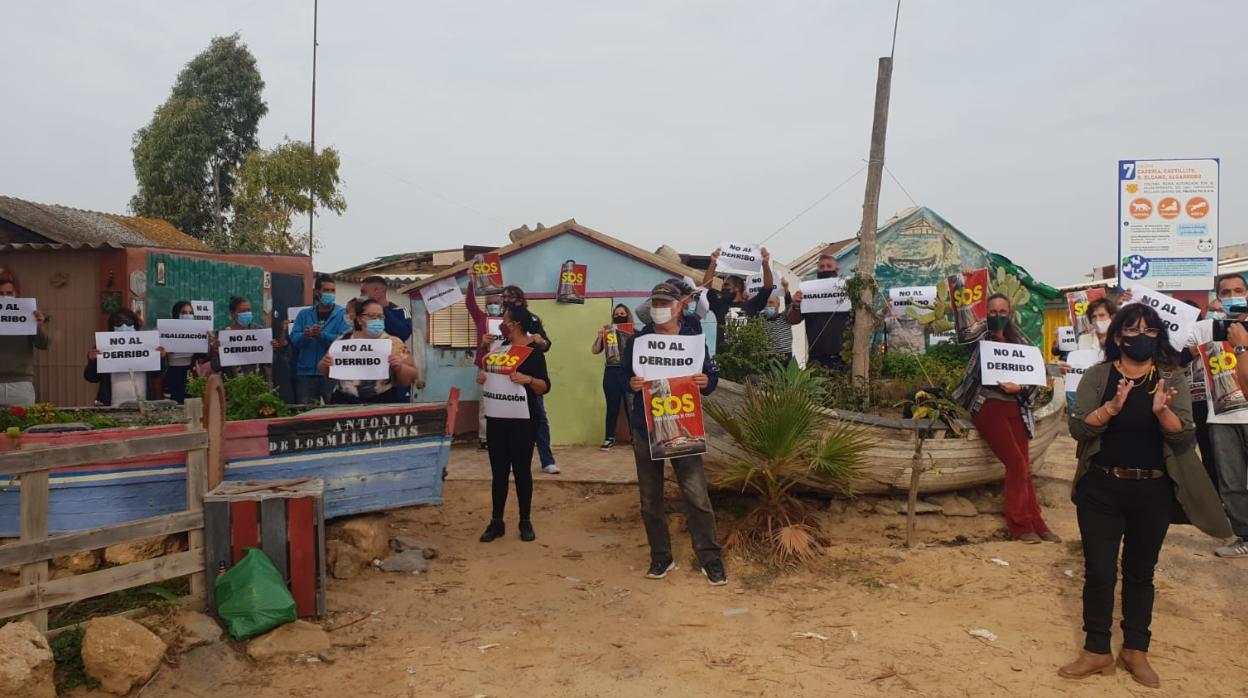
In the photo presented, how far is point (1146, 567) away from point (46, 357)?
12.4 m

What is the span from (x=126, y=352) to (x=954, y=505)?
7839 mm

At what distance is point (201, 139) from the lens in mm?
30719

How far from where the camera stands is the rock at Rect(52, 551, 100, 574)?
5848mm

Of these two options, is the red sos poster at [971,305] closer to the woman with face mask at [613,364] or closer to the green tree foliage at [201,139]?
the woman with face mask at [613,364]

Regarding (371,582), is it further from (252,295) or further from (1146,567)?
(252,295)

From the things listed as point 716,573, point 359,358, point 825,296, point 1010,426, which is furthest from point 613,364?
point 1010,426

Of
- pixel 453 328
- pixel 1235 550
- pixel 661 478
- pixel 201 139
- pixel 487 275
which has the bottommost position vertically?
pixel 1235 550

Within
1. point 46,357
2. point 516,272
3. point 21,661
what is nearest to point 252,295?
point 46,357

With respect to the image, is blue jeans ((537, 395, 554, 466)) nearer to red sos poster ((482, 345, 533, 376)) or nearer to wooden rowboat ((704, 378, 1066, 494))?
red sos poster ((482, 345, 533, 376))

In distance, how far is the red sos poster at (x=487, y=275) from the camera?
35.0 ft

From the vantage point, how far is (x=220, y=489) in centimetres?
543

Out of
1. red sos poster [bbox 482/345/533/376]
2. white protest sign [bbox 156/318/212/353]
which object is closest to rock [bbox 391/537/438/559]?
red sos poster [bbox 482/345/533/376]

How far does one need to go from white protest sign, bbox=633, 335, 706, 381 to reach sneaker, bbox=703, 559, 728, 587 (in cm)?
139

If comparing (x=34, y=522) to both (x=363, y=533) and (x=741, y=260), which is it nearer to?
(x=363, y=533)
